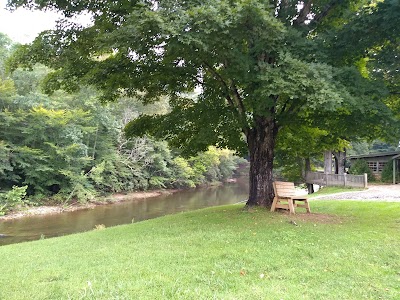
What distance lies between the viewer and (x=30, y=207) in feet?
76.9

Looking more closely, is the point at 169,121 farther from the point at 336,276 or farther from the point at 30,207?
the point at 30,207

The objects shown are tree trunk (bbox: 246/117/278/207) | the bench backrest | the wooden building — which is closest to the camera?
the bench backrest

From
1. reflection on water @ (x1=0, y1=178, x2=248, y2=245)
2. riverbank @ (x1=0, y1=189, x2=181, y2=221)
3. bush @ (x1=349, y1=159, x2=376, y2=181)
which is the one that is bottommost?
reflection on water @ (x1=0, y1=178, x2=248, y2=245)

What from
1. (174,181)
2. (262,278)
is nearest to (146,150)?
(174,181)

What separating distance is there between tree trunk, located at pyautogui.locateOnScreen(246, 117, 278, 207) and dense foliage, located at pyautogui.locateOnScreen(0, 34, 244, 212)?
939 centimetres

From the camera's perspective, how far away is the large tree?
20.1 ft

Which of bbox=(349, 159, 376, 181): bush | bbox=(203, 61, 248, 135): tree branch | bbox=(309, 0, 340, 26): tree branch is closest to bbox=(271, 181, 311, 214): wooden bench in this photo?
bbox=(203, 61, 248, 135): tree branch

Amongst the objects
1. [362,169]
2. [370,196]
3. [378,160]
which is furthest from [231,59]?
[378,160]

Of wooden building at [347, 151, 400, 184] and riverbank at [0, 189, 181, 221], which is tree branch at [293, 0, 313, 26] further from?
wooden building at [347, 151, 400, 184]

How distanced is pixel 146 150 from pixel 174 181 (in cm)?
602

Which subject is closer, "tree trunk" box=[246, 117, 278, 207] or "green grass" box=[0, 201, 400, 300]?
"green grass" box=[0, 201, 400, 300]

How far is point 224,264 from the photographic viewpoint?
483cm

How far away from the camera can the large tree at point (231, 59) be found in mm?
6141

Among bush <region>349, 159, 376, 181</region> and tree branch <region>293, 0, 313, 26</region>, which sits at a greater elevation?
tree branch <region>293, 0, 313, 26</region>
